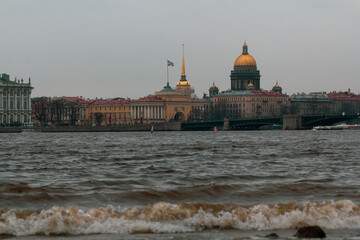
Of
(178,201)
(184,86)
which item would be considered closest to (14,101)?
(184,86)

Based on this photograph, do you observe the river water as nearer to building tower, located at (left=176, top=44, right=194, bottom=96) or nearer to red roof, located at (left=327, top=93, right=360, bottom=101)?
→ building tower, located at (left=176, top=44, right=194, bottom=96)

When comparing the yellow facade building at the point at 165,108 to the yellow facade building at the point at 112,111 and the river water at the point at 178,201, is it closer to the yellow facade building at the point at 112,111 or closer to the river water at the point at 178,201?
the yellow facade building at the point at 112,111

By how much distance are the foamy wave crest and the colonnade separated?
125520mm

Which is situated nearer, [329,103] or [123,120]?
[123,120]

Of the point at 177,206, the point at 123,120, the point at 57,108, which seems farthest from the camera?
the point at 123,120

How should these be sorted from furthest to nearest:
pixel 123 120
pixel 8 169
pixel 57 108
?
pixel 123 120, pixel 57 108, pixel 8 169

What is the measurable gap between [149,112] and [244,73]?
116 feet

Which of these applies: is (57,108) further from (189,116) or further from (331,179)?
(331,179)

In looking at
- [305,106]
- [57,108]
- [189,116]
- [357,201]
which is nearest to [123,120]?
[189,116]

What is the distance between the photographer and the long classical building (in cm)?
10931

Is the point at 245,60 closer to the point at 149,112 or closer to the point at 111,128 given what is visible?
the point at 149,112

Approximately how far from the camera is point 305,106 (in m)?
169

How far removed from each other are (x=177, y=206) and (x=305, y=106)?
157906mm

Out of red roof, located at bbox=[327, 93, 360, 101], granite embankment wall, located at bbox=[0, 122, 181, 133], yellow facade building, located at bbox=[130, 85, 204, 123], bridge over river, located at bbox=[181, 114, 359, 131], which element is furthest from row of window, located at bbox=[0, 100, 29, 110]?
red roof, located at bbox=[327, 93, 360, 101]
